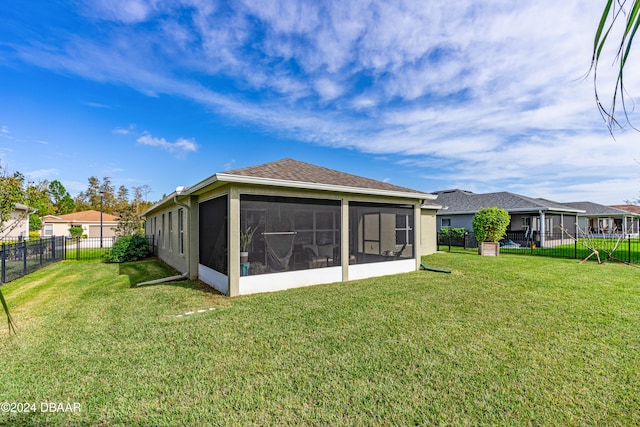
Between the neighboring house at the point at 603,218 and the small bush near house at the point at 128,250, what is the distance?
33365 millimetres

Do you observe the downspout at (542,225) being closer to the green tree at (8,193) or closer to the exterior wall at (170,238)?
the exterior wall at (170,238)

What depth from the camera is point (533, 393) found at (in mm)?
3023

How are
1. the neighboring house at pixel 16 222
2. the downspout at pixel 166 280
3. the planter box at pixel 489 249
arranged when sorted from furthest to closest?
1. the planter box at pixel 489 249
2. the neighboring house at pixel 16 222
3. the downspout at pixel 166 280

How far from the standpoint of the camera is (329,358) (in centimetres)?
377

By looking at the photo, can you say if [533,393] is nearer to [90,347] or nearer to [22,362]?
[90,347]

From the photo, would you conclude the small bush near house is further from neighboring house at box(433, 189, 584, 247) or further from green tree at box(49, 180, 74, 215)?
green tree at box(49, 180, 74, 215)

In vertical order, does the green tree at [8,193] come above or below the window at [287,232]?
above

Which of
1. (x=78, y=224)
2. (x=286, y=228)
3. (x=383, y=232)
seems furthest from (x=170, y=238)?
(x=78, y=224)

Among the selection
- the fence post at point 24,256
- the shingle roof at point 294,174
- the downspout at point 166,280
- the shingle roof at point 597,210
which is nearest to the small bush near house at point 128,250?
the fence post at point 24,256

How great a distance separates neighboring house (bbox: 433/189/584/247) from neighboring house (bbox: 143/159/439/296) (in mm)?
9540

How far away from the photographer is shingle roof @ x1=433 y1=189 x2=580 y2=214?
63.8ft

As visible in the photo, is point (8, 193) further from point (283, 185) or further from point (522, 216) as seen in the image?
point (522, 216)

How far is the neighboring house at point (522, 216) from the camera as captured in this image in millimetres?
19203

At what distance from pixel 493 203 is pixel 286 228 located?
18.5 meters
